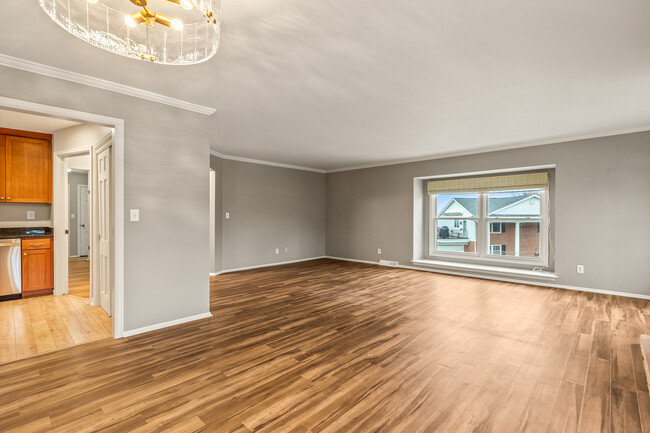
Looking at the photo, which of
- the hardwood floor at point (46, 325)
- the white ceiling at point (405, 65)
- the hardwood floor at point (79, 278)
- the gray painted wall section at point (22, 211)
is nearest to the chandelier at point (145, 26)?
the white ceiling at point (405, 65)

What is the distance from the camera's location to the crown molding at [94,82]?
250cm

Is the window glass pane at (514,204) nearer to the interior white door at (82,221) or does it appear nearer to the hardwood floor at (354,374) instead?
the hardwood floor at (354,374)

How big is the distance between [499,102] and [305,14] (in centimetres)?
258

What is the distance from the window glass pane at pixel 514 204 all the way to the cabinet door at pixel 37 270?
7738 mm

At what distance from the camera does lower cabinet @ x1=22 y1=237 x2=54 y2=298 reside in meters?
4.48

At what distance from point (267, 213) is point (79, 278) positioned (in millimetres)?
3767

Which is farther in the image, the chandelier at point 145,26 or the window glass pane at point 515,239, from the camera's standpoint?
the window glass pane at point 515,239

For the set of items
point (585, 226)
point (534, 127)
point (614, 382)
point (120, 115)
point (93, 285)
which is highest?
point (534, 127)

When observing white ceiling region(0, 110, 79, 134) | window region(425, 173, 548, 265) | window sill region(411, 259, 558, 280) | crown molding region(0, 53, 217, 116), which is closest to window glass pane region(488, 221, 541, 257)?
window region(425, 173, 548, 265)

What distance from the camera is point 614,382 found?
228cm

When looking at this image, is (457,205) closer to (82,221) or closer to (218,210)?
(218,210)

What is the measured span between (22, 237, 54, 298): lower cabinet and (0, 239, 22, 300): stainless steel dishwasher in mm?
62

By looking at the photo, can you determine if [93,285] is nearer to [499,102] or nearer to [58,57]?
[58,57]

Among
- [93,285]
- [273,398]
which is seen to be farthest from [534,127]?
[93,285]
